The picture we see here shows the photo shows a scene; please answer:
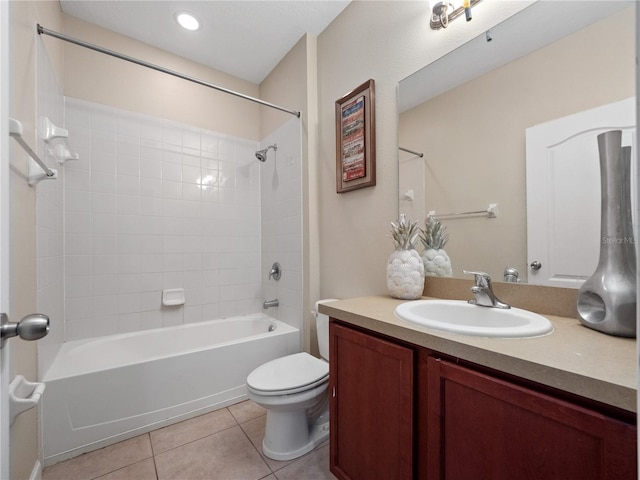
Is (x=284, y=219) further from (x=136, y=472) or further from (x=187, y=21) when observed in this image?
(x=136, y=472)

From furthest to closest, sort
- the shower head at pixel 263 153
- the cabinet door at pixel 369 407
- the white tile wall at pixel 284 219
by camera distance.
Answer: the shower head at pixel 263 153
the white tile wall at pixel 284 219
the cabinet door at pixel 369 407

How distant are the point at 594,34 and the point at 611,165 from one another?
45 centimetres

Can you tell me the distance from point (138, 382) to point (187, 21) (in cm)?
239

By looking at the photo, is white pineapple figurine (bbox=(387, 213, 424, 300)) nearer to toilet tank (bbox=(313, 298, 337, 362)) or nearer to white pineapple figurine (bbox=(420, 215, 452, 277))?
white pineapple figurine (bbox=(420, 215, 452, 277))

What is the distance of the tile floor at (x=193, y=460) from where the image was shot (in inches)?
Answer: 51.2

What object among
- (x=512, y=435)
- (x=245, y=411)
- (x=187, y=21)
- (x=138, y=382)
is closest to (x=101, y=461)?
(x=138, y=382)

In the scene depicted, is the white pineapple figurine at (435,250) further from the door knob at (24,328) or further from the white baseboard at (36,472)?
the white baseboard at (36,472)

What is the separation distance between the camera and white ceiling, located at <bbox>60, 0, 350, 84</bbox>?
5.76 ft

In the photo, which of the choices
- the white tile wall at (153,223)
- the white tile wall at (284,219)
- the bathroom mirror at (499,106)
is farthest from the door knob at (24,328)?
the white tile wall at (153,223)

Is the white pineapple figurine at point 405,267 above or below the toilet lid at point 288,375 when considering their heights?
above

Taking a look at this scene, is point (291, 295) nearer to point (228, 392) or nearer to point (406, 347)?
point (228, 392)

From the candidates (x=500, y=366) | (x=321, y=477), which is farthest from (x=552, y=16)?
(x=321, y=477)

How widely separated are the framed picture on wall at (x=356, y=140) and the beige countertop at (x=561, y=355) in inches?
39.3

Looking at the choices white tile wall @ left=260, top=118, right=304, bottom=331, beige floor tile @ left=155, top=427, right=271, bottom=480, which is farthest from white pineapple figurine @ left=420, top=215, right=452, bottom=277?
beige floor tile @ left=155, top=427, right=271, bottom=480
